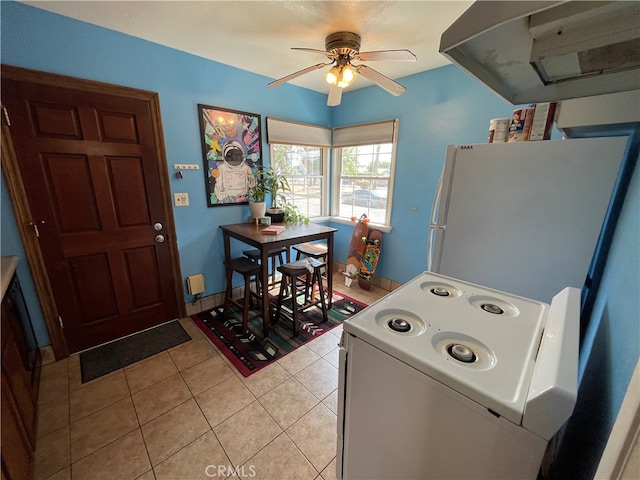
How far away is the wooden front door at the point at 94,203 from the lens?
1802 mm

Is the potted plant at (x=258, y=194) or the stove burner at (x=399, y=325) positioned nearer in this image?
the stove burner at (x=399, y=325)

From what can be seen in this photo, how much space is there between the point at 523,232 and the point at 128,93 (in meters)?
2.97

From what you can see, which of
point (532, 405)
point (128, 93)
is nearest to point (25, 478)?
point (532, 405)

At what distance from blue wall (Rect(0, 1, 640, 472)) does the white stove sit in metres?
0.20

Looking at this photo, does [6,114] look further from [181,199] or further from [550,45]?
[550,45]

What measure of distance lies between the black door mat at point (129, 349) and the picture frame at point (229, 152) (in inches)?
52.5

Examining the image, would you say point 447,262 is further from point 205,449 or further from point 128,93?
point 128,93

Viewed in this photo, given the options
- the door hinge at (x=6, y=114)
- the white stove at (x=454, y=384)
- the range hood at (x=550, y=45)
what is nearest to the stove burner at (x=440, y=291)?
the white stove at (x=454, y=384)

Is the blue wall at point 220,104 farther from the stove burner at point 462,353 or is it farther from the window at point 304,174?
the stove burner at point 462,353

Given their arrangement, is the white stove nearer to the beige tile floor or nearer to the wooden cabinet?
the beige tile floor

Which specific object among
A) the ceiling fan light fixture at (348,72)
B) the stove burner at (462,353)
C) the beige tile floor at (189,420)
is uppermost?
the ceiling fan light fixture at (348,72)

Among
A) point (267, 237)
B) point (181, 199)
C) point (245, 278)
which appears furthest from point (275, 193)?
point (245, 278)

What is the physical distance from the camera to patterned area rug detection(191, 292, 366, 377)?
2.16 metres

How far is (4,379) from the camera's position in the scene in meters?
1.14
